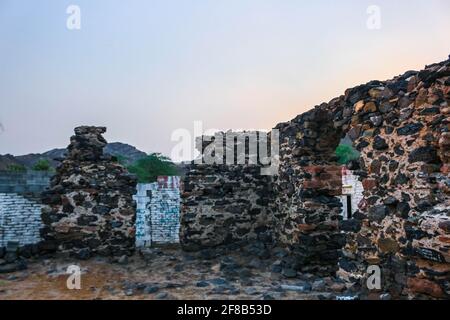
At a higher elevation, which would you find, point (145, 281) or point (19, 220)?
point (19, 220)

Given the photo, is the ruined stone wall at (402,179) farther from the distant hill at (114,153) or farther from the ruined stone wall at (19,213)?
the distant hill at (114,153)

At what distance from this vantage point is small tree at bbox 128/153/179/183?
30.3 m

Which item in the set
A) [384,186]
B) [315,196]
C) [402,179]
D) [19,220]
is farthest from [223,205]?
[402,179]

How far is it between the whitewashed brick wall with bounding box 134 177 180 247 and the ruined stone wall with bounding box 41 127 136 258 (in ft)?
2.80

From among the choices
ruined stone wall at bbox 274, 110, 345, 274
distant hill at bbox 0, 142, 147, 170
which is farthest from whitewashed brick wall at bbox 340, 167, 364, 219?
distant hill at bbox 0, 142, 147, 170

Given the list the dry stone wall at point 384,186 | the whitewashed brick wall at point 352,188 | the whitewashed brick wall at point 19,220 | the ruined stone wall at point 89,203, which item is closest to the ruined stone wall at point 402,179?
the dry stone wall at point 384,186

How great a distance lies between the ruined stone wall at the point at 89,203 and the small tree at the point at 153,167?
22.3m

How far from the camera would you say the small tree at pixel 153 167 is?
30344 mm

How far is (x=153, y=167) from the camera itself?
31.4m

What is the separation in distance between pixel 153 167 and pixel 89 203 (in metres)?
24.1

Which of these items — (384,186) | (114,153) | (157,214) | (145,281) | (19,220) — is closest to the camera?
(384,186)

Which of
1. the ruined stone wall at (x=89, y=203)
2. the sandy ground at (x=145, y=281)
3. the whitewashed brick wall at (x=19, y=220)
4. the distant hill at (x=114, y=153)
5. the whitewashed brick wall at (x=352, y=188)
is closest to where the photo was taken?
the sandy ground at (x=145, y=281)

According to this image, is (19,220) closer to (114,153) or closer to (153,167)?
(153,167)
